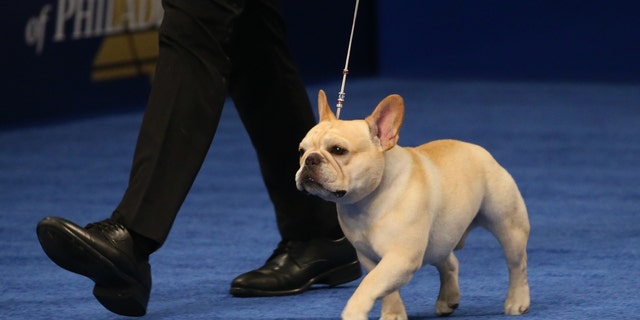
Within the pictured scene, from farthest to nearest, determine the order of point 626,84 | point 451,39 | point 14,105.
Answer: point 451,39 < point 626,84 < point 14,105

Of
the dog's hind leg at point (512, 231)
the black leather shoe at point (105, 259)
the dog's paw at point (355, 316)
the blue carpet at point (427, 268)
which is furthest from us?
the blue carpet at point (427, 268)

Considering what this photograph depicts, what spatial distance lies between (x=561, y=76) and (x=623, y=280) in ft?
15.8

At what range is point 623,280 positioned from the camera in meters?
2.56

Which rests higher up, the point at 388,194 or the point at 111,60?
the point at 388,194

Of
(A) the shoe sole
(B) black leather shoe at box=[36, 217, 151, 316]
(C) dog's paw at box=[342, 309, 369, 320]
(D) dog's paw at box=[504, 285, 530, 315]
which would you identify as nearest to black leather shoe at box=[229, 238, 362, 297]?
(A) the shoe sole

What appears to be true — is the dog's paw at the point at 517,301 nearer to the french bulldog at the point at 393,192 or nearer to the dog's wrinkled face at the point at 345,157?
the french bulldog at the point at 393,192

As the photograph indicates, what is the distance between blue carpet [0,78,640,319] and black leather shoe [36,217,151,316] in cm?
14

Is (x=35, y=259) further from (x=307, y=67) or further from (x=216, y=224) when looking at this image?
(x=307, y=67)

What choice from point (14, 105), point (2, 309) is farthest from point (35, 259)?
point (14, 105)

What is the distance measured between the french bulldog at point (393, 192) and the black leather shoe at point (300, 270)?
0.39 meters

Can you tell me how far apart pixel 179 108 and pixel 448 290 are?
57 cm

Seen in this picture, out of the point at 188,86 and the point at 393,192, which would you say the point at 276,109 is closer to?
the point at 188,86

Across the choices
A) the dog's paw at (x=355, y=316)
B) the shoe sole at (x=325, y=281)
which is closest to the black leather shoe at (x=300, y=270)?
the shoe sole at (x=325, y=281)

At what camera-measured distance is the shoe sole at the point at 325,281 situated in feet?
8.27
